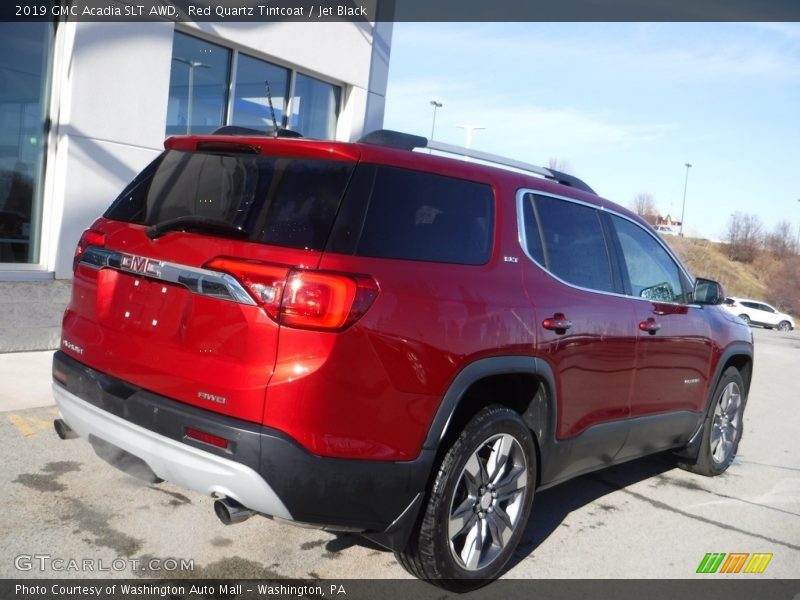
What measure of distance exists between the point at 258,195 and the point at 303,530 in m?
1.86

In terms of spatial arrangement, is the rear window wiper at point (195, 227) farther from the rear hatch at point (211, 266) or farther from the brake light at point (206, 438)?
the brake light at point (206, 438)

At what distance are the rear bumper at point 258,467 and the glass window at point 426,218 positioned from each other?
82 centimetres

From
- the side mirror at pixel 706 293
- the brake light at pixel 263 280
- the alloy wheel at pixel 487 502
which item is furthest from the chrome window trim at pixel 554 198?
the brake light at pixel 263 280

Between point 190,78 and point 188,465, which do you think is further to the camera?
point 190,78

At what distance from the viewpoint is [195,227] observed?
317 cm

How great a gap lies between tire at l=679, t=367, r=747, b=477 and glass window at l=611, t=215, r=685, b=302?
3.37 ft

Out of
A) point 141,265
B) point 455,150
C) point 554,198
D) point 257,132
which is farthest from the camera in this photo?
point 554,198

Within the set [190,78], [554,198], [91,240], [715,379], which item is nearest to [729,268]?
[190,78]

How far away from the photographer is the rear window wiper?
306cm

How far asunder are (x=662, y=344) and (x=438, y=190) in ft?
6.89

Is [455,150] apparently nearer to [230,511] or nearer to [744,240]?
[230,511]

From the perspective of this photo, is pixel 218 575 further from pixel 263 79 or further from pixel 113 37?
pixel 263 79

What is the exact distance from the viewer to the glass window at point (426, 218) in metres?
3.12

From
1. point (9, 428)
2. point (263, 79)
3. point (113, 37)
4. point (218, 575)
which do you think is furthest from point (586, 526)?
point (263, 79)
